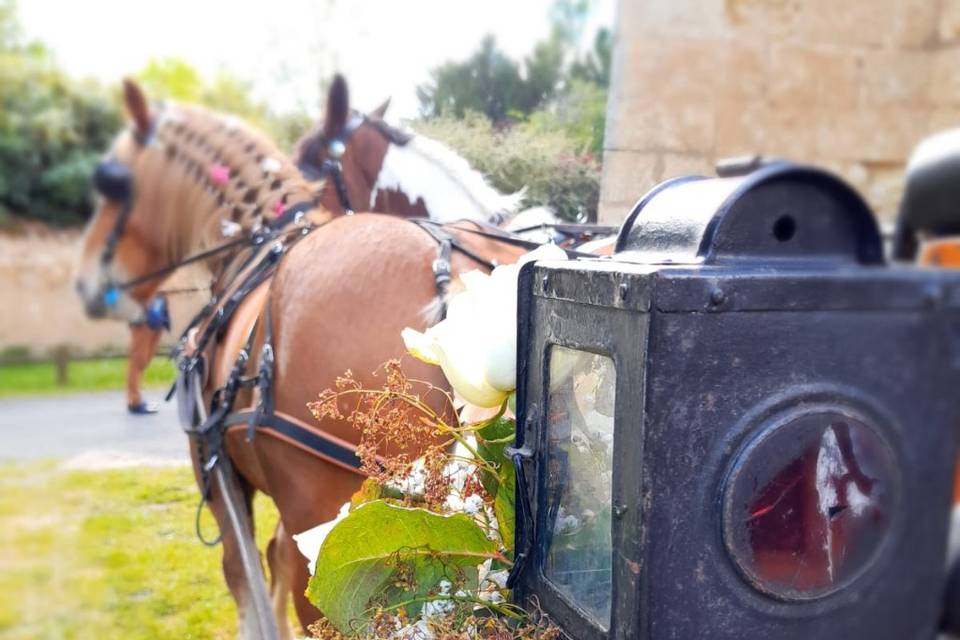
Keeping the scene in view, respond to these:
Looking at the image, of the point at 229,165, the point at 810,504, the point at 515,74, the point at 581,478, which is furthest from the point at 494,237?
the point at 810,504

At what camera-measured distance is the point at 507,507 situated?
0.72m

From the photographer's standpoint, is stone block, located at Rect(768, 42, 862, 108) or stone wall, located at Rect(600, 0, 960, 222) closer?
stone wall, located at Rect(600, 0, 960, 222)

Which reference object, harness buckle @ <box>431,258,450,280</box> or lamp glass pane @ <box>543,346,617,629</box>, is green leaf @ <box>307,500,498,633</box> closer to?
lamp glass pane @ <box>543,346,617,629</box>

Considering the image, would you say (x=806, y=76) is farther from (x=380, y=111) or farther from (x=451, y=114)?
(x=380, y=111)

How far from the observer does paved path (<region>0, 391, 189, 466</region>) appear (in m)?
1.09

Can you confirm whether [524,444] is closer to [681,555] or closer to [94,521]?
[681,555]

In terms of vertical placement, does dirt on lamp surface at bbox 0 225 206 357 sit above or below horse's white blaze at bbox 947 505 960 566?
above

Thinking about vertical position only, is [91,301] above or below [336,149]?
below

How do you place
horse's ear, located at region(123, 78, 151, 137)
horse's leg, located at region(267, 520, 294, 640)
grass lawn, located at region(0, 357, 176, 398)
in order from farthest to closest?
horse's leg, located at region(267, 520, 294, 640)
horse's ear, located at region(123, 78, 151, 137)
grass lawn, located at region(0, 357, 176, 398)

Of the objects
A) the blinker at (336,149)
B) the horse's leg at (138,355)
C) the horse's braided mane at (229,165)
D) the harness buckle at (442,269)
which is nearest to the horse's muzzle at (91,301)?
the horse's leg at (138,355)

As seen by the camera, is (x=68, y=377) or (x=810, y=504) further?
(x=68, y=377)

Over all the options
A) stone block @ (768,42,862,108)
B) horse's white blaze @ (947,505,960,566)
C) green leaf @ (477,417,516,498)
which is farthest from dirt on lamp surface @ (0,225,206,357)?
stone block @ (768,42,862,108)

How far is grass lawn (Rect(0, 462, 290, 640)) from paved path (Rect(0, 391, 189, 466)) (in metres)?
0.03

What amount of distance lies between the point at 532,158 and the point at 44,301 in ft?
2.66
